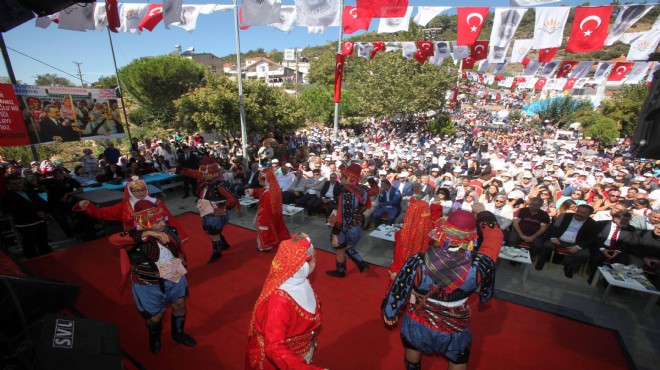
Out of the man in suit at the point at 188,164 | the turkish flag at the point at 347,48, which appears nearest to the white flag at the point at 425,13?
the turkish flag at the point at 347,48

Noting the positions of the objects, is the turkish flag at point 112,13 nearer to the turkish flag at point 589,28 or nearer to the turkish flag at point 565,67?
the turkish flag at point 589,28

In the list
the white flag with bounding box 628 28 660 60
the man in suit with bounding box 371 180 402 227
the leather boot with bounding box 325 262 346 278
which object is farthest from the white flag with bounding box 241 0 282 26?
the white flag with bounding box 628 28 660 60

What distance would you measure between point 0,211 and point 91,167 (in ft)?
14.2

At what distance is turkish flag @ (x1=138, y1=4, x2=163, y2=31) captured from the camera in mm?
8570

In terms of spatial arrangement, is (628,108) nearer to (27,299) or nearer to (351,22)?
(351,22)

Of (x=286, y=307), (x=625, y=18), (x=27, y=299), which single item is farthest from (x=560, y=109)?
(x=27, y=299)

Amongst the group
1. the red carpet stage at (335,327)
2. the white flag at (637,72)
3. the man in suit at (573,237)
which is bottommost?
the red carpet stage at (335,327)

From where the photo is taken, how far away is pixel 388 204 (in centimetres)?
733

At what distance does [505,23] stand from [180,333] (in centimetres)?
883

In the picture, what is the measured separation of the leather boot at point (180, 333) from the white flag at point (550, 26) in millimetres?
8714

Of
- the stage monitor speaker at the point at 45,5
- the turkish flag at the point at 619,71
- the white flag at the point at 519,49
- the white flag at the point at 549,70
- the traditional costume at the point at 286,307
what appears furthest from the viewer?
the white flag at the point at 549,70

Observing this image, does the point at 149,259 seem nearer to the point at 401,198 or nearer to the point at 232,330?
the point at 232,330

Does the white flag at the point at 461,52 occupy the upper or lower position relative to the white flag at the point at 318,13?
lower

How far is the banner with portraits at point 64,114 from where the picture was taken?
8.39 metres
